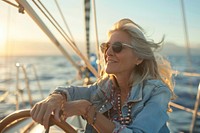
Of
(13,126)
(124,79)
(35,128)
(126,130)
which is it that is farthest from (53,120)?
(13,126)

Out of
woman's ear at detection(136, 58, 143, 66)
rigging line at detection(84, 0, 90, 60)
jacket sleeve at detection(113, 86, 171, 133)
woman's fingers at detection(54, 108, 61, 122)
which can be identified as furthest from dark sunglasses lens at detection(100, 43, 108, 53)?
rigging line at detection(84, 0, 90, 60)

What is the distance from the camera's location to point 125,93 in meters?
1.60

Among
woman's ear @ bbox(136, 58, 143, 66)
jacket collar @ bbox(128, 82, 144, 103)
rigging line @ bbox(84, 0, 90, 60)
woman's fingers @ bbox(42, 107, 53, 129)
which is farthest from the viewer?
rigging line @ bbox(84, 0, 90, 60)

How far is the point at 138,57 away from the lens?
1.52 m

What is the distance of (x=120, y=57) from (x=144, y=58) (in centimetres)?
13

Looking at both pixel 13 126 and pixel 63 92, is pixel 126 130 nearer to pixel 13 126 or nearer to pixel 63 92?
pixel 63 92

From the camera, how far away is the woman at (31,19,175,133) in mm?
1228

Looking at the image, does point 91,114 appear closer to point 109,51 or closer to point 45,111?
point 45,111

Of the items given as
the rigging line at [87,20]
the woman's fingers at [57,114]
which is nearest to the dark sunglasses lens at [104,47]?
the woman's fingers at [57,114]

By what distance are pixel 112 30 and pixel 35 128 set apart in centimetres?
93

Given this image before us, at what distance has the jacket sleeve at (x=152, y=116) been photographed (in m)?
1.20

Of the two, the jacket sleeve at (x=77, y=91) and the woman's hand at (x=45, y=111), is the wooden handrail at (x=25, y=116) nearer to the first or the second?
the woman's hand at (x=45, y=111)

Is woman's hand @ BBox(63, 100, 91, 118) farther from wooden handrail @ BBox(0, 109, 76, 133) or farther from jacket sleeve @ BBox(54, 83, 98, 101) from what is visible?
jacket sleeve @ BBox(54, 83, 98, 101)

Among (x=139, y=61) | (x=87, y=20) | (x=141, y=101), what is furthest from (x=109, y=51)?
(x=87, y=20)
